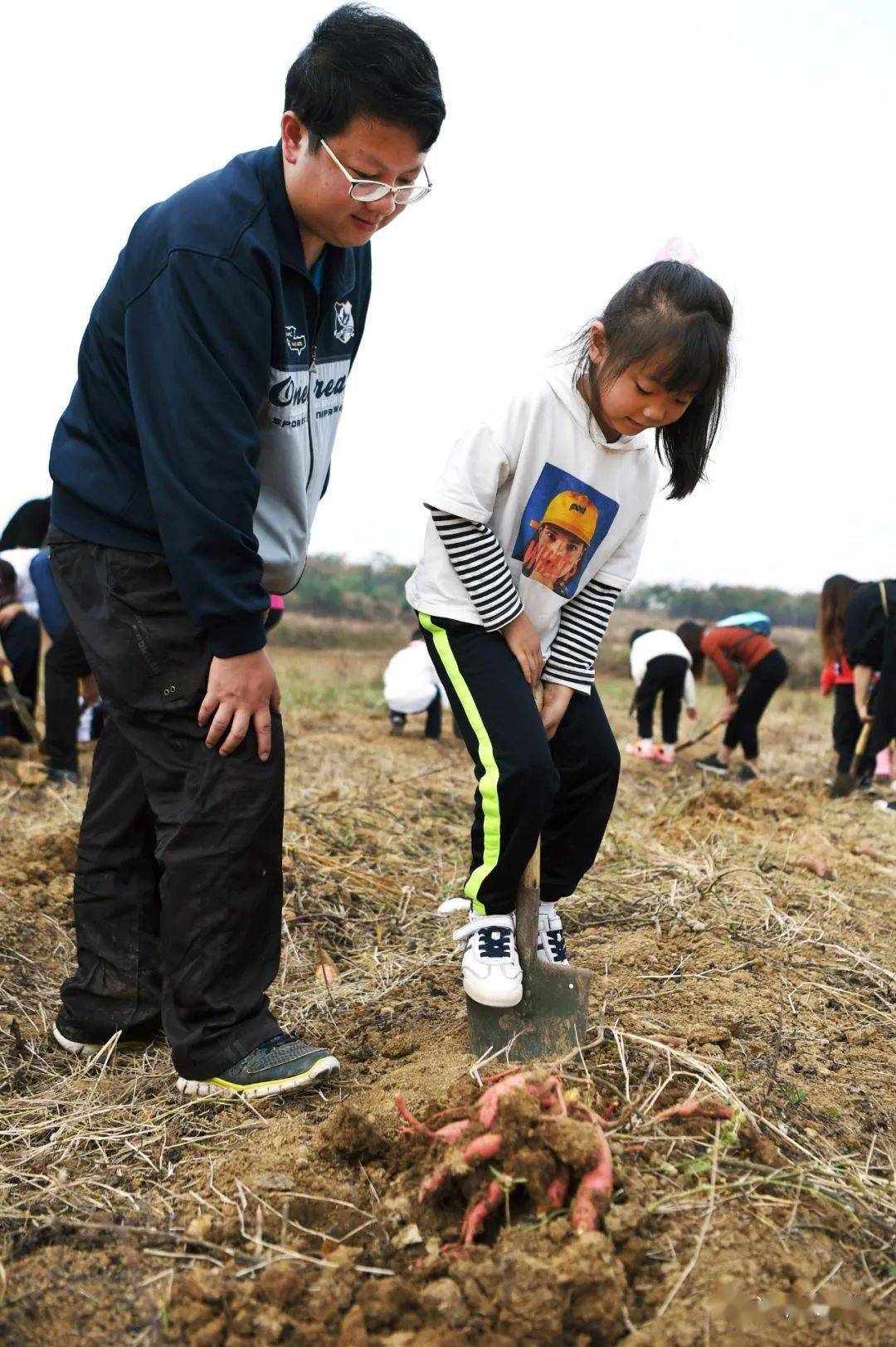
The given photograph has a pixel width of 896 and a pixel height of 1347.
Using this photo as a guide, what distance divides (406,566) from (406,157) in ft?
63.9

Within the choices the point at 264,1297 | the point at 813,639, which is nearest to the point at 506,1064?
the point at 264,1297

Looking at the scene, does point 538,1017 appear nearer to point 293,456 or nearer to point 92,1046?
point 92,1046

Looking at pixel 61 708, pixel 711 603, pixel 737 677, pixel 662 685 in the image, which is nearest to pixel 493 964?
pixel 61 708

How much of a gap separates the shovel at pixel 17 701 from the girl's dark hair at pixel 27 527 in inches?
34.5

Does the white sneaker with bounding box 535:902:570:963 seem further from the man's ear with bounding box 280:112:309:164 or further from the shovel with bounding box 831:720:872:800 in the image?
the shovel with bounding box 831:720:872:800

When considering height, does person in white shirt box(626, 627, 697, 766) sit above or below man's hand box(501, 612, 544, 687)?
below

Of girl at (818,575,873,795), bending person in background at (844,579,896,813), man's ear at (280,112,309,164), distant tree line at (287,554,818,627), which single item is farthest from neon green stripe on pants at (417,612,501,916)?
distant tree line at (287,554,818,627)

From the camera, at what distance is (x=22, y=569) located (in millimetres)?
7000

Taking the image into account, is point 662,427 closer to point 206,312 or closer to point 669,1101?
point 206,312

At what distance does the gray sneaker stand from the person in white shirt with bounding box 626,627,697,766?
7331 mm

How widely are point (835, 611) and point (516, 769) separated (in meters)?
7.18

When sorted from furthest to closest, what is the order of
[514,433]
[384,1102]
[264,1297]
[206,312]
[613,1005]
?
[613,1005] < [514,433] < [384,1102] < [206,312] < [264,1297]

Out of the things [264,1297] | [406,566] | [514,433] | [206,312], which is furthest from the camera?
[406,566]

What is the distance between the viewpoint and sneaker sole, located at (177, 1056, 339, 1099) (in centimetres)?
231
